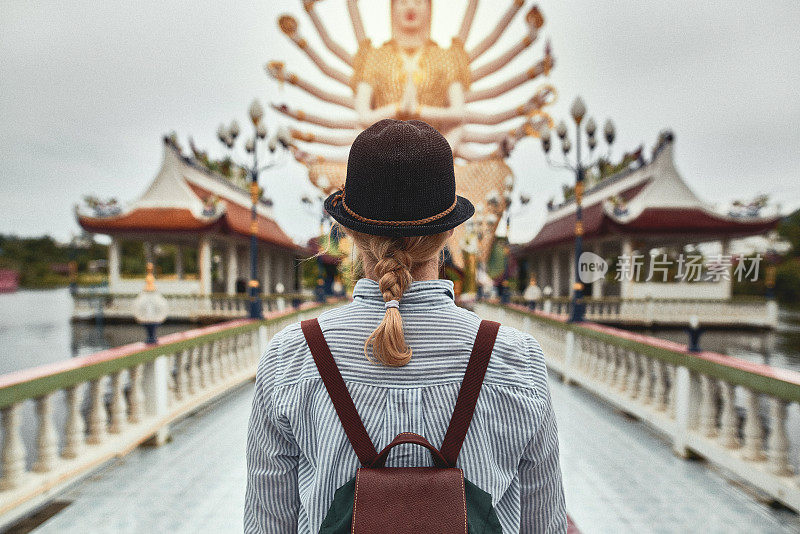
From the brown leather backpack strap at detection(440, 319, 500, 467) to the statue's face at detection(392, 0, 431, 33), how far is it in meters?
6.31

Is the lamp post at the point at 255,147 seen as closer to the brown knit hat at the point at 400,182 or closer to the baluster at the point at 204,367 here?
the baluster at the point at 204,367

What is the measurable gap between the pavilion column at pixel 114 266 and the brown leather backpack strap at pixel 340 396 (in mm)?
19969

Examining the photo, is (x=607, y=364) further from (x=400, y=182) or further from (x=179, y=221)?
(x=179, y=221)

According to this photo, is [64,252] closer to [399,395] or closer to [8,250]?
[8,250]

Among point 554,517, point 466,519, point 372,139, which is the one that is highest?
point 372,139

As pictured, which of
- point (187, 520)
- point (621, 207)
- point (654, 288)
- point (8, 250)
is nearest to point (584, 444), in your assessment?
point (187, 520)

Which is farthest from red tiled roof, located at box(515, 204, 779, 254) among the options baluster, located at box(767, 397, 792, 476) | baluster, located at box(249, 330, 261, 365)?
baluster, located at box(767, 397, 792, 476)

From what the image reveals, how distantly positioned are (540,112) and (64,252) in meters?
44.3

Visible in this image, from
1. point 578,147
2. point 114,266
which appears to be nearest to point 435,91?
point 578,147

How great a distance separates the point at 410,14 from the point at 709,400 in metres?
5.69

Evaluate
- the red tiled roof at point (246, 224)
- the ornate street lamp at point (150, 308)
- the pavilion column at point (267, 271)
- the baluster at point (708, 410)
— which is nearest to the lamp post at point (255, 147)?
the ornate street lamp at point (150, 308)

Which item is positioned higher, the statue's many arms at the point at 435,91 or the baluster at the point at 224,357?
the statue's many arms at the point at 435,91

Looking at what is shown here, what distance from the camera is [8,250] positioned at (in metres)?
34.7

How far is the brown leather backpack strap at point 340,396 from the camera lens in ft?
2.77
